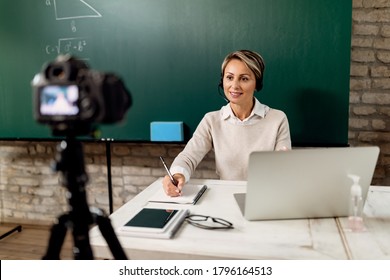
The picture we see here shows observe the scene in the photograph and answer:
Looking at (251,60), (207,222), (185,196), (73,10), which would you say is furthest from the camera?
(73,10)

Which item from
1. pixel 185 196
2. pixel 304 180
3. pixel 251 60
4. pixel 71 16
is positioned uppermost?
→ pixel 71 16

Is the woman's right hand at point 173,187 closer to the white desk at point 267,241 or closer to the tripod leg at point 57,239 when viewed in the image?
the white desk at point 267,241

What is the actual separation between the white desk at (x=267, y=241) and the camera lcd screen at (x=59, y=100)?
0.36m

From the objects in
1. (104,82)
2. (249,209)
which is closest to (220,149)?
(249,209)

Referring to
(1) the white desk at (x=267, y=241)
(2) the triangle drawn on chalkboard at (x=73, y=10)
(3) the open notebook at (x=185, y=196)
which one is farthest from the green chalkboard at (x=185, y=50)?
(1) the white desk at (x=267, y=241)

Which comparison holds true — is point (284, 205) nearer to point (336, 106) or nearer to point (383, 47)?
point (336, 106)

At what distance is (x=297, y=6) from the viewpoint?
1.84 metres

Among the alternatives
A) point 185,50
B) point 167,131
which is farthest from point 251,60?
point 167,131

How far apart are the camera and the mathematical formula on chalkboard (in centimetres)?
157

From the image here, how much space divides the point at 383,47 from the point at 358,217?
4.10 ft

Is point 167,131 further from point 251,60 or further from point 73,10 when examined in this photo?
point 73,10

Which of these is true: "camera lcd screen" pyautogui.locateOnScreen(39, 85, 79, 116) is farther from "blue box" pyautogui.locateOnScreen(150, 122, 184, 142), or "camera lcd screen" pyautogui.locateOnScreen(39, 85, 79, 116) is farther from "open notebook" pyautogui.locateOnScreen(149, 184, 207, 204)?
"blue box" pyautogui.locateOnScreen(150, 122, 184, 142)

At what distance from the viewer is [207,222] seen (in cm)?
104

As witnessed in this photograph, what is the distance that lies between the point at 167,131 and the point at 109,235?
1330 mm
